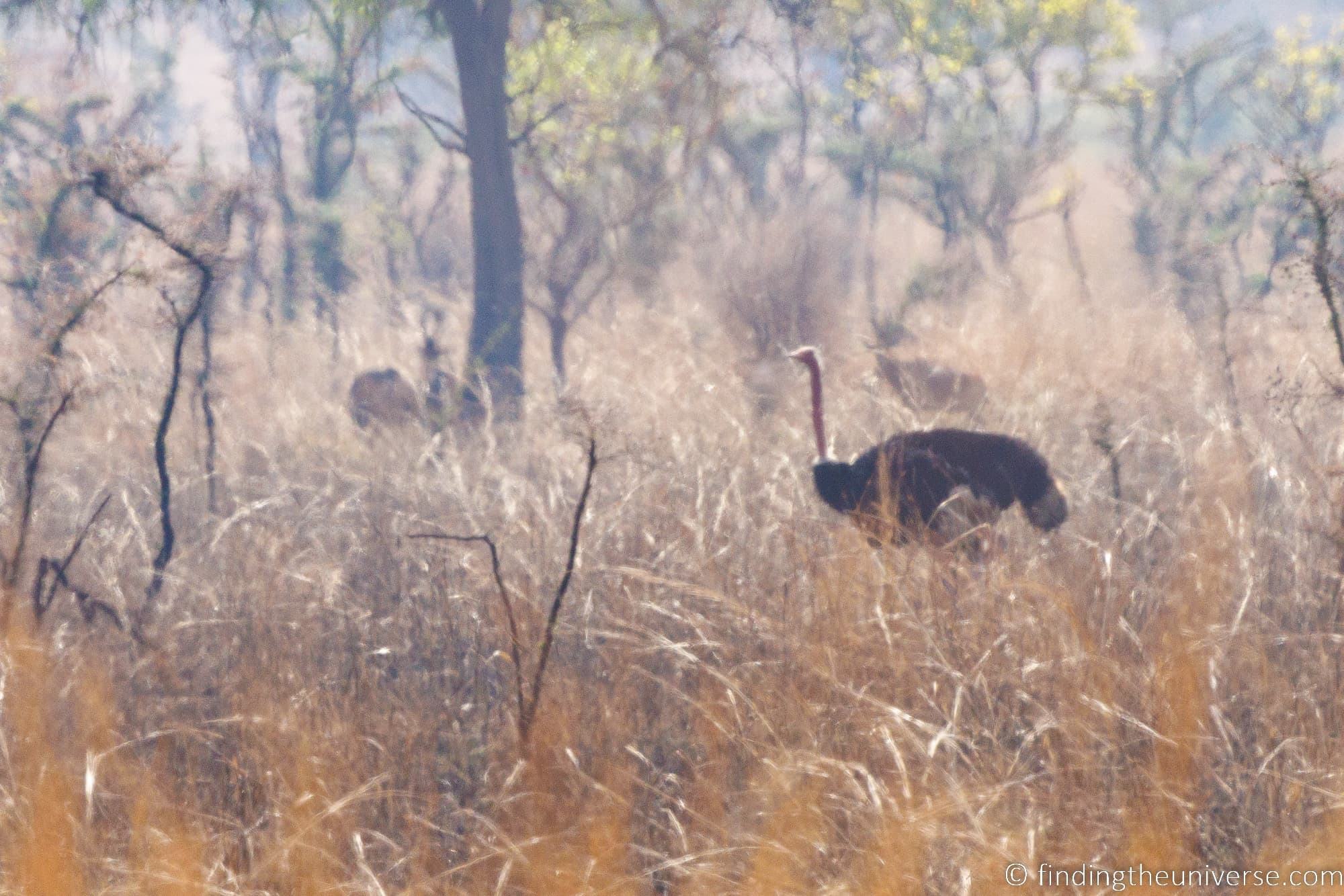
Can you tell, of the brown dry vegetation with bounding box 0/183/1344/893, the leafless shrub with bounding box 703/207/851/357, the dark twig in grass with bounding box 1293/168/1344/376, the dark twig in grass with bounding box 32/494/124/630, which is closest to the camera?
the brown dry vegetation with bounding box 0/183/1344/893

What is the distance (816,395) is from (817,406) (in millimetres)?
87

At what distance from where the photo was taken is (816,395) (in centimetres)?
457

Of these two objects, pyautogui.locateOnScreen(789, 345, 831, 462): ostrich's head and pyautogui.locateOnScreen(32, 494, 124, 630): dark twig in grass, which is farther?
pyautogui.locateOnScreen(789, 345, 831, 462): ostrich's head

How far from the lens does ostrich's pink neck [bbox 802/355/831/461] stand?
Result: 4.34m

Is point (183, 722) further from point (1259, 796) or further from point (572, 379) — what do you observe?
point (572, 379)

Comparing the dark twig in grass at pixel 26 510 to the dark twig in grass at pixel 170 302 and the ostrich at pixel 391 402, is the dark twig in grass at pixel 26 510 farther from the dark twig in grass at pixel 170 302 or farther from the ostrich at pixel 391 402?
the ostrich at pixel 391 402

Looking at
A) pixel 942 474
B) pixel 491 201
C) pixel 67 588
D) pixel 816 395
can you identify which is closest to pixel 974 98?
pixel 491 201

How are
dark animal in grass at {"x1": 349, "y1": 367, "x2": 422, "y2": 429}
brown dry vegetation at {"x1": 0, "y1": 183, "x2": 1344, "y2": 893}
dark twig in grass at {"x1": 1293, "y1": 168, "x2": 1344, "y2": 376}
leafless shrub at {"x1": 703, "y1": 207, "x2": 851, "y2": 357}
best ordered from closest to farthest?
1. brown dry vegetation at {"x1": 0, "y1": 183, "x2": 1344, "y2": 893}
2. dark twig in grass at {"x1": 1293, "y1": 168, "x2": 1344, "y2": 376}
3. dark animal in grass at {"x1": 349, "y1": 367, "x2": 422, "y2": 429}
4. leafless shrub at {"x1": 703, "y1": 207, "x2": 851, "y2": 357}

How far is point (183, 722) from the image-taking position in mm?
3348

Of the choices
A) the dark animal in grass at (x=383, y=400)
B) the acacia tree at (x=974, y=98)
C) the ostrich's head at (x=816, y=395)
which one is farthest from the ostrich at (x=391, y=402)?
the acacia tree at (x=974, y=98)

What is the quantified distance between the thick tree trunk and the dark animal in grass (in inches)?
16.5

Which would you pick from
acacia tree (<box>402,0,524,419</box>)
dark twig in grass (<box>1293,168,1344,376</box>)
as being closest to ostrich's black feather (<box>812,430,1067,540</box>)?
dark twig in grass (<box>1293,168,1344,376</box>)

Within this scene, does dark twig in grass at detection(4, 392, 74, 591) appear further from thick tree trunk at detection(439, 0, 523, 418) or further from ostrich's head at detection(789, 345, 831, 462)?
thick tree trunk at detection(439, 0, 523, 418)

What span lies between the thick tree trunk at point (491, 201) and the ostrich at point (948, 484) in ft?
12.5
